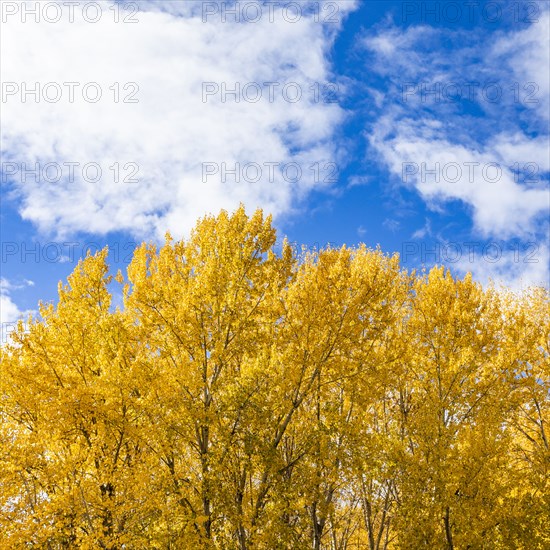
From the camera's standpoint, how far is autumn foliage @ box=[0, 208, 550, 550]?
11.2 metres

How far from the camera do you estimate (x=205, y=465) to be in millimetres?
12219

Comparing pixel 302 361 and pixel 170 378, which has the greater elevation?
pixel 302 361

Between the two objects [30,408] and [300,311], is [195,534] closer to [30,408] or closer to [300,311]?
[30,408]

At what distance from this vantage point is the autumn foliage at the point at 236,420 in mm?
11211

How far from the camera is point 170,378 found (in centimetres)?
1220

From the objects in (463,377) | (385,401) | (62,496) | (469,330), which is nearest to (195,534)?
(62,496)

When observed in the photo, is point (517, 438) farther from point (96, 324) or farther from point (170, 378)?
point (96, 324)

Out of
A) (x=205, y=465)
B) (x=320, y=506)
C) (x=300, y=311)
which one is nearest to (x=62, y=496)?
(x=205, y=465)

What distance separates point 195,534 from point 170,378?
10.7 feet

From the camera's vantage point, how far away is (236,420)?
39.4 ft

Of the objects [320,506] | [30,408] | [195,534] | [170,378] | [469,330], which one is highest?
[469,330]

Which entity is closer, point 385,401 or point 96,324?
point 96,324

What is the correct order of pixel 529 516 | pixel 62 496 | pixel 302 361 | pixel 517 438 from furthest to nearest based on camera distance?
pixel 517 438, pixel 529 516, pixel 302 361, pixel 62 496

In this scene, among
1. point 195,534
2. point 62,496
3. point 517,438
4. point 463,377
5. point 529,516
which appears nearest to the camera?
point 62,496
